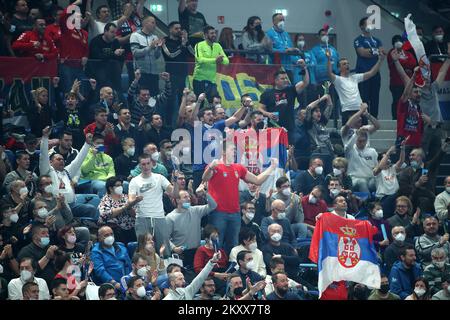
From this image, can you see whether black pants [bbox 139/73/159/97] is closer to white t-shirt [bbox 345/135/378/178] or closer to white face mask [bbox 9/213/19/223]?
white t-shirt [bbox 345/135/378/178]

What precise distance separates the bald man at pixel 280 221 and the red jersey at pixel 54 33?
410 cm

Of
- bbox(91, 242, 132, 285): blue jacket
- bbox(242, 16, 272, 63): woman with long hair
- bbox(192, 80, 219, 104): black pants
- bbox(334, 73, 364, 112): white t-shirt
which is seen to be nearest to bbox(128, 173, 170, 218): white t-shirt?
bbox(91, 242, 132, 285): blue jacket

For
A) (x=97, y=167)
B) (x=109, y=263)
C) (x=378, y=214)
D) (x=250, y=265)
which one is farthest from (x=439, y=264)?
(x=97, y=167)

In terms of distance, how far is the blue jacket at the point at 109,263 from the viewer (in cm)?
1744

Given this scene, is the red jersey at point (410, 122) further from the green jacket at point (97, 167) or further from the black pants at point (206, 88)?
the green jacket at point (97, 167)

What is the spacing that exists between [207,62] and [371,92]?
3393mm

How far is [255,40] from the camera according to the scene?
22062 millimetres

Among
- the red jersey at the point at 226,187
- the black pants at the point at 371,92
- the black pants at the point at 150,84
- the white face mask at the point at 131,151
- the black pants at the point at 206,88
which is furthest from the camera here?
the black pants at the point at 371,92

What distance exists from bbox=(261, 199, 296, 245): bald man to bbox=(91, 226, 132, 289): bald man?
2.11m

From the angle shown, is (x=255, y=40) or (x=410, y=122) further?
(x=410, y=122)

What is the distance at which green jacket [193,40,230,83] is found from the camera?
2064 centimetres

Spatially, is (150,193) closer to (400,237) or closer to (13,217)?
(13,217)

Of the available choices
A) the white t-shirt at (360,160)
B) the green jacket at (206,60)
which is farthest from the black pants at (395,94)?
the green jacket at (206,60)
